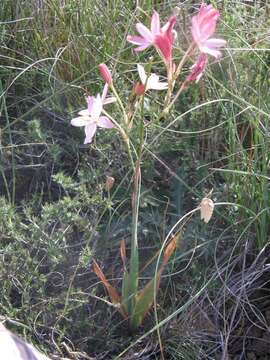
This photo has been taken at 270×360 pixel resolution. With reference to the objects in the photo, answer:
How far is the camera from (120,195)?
2.29 m

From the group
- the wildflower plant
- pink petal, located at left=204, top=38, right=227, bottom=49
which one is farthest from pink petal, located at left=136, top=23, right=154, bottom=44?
pink petal, located at left=204, top=38, right=227, bottom=49

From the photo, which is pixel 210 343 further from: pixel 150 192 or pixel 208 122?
pixel 208 122

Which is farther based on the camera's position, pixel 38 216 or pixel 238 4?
pixel 238 4

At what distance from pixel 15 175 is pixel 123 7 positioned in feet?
2.35

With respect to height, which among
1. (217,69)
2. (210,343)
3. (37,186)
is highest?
(217,69)

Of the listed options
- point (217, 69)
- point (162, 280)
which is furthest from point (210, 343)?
point (217, 69)

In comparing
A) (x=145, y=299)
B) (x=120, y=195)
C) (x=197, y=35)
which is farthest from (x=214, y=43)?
(x=120, y=195)

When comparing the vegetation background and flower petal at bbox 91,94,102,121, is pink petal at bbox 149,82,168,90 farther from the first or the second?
the vegetation background

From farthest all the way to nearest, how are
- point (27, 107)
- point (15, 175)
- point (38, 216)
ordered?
point (27, 107) → point (15, 175) → point (38, 216)

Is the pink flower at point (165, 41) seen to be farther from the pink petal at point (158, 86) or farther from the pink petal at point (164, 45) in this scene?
Answer: the pink petal at point (158, 86)

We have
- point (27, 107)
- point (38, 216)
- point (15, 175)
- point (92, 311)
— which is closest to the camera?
point (92, 311)

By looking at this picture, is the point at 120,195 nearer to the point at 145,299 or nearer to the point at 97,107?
the point at 145,299

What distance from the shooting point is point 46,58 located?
2.49 meters

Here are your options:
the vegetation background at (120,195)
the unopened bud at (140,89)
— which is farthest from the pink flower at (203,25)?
the vegetation background at (120,195)
